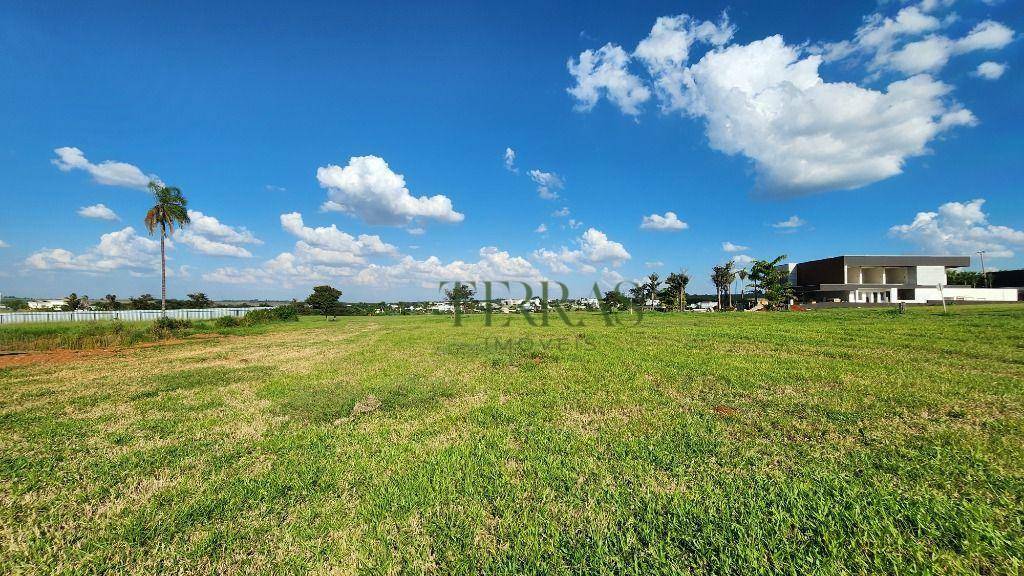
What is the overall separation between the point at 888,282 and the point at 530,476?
61.5 metres

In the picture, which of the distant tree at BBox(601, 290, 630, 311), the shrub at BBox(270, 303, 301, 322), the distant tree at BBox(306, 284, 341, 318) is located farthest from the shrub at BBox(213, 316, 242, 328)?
the distant tree at BBox(601, 290, 630, 311)

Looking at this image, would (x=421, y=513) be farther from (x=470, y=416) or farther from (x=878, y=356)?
(x=878, y=356)

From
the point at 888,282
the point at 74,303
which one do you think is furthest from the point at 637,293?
the point at 74,303

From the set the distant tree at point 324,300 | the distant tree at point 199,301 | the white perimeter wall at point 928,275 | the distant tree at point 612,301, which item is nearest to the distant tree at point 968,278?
the white perimeter wall at point 928,275

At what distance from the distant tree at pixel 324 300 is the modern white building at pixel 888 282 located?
56137mm

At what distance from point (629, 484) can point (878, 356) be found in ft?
27.5

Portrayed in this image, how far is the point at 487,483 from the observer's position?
107 inches

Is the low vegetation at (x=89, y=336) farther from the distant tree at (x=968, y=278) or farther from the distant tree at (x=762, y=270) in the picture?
the distant tree at (x=968, y=278)

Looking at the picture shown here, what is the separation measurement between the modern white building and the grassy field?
150ft

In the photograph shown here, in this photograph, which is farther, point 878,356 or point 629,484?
point 878,356

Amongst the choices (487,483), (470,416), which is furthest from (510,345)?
(487,483)

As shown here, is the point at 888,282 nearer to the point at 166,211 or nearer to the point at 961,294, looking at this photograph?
the point at 961,294

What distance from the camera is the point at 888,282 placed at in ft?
143

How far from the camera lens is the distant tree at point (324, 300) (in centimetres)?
4119
